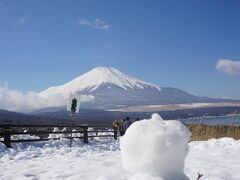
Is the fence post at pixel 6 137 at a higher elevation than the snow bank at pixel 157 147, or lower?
lower

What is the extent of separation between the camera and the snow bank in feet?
14.5

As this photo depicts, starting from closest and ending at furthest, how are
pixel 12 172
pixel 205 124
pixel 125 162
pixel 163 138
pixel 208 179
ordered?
pixel 163 138 → pixel 125 162 → pixel 208 179 → pixel 12 172 → pixel 205 124

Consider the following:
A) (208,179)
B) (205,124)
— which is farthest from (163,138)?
(205,124)

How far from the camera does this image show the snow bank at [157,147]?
4434mm

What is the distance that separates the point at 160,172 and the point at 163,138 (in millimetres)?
379

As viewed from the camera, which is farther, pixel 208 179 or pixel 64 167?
pixel 64 167

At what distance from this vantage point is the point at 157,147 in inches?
175

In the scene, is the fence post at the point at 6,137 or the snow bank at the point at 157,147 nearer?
the snow bank at the point at 157,147

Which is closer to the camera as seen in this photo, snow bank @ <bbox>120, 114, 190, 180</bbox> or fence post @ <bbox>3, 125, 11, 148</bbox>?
snow bank @ <bbox>120, 114, 190, 180</bbox>

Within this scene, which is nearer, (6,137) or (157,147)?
(157,147)

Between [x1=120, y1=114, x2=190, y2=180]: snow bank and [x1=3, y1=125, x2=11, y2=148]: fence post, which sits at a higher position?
[x1=120, y1=114, x2=190, y2=180]: snow bank

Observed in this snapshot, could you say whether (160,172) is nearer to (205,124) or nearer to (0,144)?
(0,144)

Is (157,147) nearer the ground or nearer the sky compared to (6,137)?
nearer the sky

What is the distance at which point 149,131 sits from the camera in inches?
177
